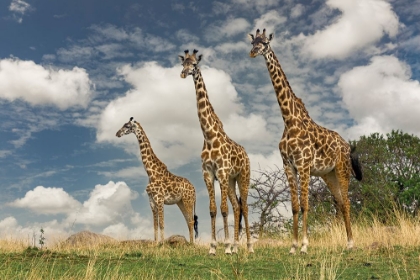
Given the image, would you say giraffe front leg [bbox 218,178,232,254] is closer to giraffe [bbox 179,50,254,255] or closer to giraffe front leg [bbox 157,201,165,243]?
giraffe [bbox 179,50,254,255]

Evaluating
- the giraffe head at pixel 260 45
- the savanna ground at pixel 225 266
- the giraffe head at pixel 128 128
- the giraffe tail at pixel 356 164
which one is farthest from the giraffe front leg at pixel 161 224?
the giraffe head at pixel 260 45

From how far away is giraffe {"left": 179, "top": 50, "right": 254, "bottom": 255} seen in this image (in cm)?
1086

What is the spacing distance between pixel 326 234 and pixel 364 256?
7089mm

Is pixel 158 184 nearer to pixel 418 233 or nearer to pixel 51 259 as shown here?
pixel 51 259

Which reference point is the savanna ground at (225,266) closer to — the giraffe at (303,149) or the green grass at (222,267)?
the green grass at (222,267)

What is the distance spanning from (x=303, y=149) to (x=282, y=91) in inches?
69.7

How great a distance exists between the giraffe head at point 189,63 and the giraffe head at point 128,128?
6.85m

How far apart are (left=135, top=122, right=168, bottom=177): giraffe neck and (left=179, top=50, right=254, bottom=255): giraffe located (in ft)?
19.1

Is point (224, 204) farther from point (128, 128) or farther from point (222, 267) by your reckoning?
point (128, 128)

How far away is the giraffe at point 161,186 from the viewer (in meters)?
16.4

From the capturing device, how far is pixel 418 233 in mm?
13508

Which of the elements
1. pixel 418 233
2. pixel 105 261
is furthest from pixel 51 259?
pixel 418 233

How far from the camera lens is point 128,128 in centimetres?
1823

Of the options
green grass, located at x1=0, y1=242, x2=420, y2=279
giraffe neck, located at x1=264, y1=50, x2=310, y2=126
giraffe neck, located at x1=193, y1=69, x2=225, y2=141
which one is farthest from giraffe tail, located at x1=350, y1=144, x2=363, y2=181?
giraffe neck, located at x1=193, y1=69, x2=225, y2=141
